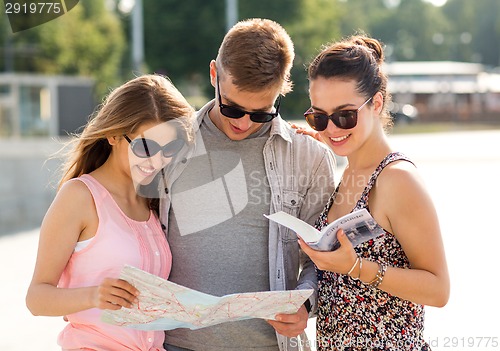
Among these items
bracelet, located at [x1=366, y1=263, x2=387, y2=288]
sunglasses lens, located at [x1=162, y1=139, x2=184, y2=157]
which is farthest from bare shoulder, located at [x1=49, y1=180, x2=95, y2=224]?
bracelet, located at [x1=366, y1=263, x2=387, y2=288]

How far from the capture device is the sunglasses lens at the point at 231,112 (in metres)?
3.05

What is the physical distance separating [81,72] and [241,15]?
9.37 m

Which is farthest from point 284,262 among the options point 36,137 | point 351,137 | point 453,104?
point 453,104

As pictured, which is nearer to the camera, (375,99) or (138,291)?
(138,291)

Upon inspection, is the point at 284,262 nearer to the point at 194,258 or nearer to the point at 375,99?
the point at 194,258

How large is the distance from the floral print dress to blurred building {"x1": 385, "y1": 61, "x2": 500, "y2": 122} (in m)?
45.8

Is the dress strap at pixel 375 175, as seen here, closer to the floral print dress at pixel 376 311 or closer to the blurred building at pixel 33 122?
the floral print dress at pixel 376 311

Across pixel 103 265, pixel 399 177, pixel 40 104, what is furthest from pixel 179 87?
pixel 399 177

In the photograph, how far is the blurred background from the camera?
1040cm

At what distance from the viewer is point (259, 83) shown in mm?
3010

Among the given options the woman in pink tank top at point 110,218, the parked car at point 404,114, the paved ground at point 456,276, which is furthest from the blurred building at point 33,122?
the parked car at point 404,114

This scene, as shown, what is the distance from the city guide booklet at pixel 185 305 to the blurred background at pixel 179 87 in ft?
3.52

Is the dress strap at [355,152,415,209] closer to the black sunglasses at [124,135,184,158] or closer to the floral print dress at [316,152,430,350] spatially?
the floral print dress at [316,152,430,350]

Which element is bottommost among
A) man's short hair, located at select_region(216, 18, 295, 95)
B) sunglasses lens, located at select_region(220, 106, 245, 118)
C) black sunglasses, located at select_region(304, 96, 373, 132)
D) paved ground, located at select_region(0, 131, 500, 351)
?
paved ground, located at select_region(0, 131, 500, 351)
